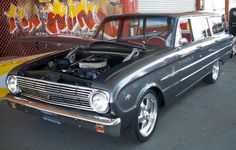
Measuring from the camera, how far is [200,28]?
16.6 feet

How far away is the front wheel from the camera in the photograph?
3398 mm

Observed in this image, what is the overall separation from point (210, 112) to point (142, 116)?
1.50 meters

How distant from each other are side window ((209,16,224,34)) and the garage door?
3.73 m

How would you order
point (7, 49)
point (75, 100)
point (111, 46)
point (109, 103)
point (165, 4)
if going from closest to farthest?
point (109, 103)
point (75, 100)
point (111, 46)
point (7, 49)
point (165, 4)

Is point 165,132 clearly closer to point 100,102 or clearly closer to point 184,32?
point 100,102

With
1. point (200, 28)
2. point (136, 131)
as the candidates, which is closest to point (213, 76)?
point (200, 28)

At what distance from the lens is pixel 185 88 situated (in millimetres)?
4520

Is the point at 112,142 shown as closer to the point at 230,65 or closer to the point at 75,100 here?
the point at 75,100

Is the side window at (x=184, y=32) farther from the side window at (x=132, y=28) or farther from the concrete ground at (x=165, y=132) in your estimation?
the concrete ground at (x=165, y=132)

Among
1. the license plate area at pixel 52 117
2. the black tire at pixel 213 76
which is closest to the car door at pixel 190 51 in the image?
the black tire at pixel 213 76

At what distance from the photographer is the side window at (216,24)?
5.69 m

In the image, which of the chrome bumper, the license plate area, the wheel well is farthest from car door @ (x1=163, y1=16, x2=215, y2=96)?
the license plate area

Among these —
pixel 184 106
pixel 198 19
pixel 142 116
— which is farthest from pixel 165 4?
pixel 142 116

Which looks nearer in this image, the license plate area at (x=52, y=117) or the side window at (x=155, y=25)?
the license plate area at (x=52, y=117)
